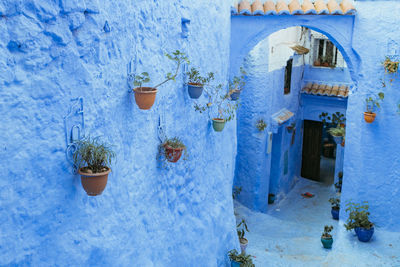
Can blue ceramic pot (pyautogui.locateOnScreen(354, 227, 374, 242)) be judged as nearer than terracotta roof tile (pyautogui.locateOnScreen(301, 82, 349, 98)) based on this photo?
Yes

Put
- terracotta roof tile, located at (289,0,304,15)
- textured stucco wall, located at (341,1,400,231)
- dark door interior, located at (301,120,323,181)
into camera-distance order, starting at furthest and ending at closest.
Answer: dark door interior, located at (301,120,323,181) < terracotta roof tile, located at (289,0,304,15) < textured stucco wall, located at (341,1,400,231)

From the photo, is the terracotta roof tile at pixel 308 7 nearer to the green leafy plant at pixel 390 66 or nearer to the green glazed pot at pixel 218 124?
the green leafy plant at pixel 390 66

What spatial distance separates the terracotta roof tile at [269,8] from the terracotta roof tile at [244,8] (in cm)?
36

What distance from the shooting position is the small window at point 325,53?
15.7m

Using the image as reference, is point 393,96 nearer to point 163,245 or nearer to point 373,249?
point 373,249

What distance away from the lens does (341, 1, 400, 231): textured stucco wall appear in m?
8.84

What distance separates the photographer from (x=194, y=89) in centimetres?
563

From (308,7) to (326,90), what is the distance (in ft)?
21.8

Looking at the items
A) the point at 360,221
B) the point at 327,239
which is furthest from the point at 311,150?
the point at 360,221

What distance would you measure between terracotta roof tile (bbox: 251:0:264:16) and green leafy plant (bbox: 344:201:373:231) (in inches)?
173

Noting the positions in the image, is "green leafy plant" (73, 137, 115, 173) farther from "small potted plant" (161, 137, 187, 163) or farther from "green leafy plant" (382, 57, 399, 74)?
"green leafy plant" (382, 57, 399, 74)

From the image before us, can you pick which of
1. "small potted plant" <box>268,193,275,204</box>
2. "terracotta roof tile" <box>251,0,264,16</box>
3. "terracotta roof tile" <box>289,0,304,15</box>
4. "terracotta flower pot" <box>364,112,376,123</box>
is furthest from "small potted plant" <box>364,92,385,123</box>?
"small potted plant" <box>268,193,275,204</box>

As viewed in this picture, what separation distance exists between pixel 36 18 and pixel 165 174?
2.54m

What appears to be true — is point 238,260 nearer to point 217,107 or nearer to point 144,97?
point 217,107
